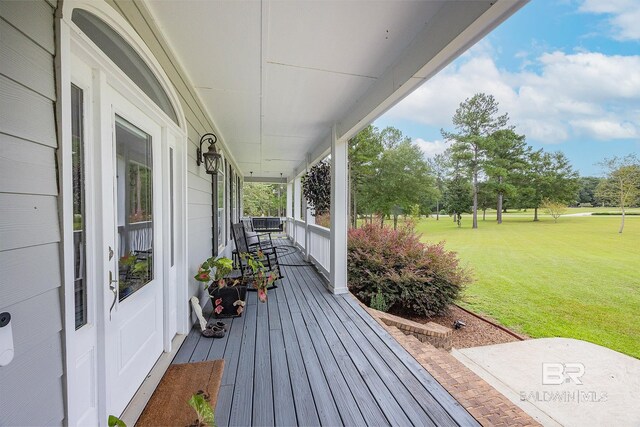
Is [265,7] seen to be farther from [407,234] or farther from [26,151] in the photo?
[407,234]

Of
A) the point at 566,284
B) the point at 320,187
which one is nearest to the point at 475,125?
the point at 566,284

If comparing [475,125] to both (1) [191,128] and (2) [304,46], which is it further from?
(1) [191,128]

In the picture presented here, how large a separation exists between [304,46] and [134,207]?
1.71 meters

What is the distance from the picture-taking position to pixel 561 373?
2.93m

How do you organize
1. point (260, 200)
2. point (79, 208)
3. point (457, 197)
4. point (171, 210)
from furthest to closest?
point (260, 200)
point (457, 197)
point (171, 210)
point (79, 208)

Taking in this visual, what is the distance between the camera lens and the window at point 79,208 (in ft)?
3.68

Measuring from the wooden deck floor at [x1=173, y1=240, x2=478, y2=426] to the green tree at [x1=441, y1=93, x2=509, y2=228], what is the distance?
1748cm

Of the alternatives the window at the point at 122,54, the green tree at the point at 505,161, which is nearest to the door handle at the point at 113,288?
the window at the point at 122,54

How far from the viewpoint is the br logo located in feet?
9.19

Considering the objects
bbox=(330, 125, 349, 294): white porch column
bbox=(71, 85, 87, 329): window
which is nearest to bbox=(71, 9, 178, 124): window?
bbox=(71, 85, 87, 329): window

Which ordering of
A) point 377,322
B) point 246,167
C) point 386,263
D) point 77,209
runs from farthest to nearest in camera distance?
point 246,167, point 386,263, point 377,322, point 77,209

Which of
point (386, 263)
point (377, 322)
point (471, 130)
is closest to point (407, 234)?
point (386, 263)

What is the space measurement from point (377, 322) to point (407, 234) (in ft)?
8.25

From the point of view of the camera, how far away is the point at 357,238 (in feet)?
17.3
